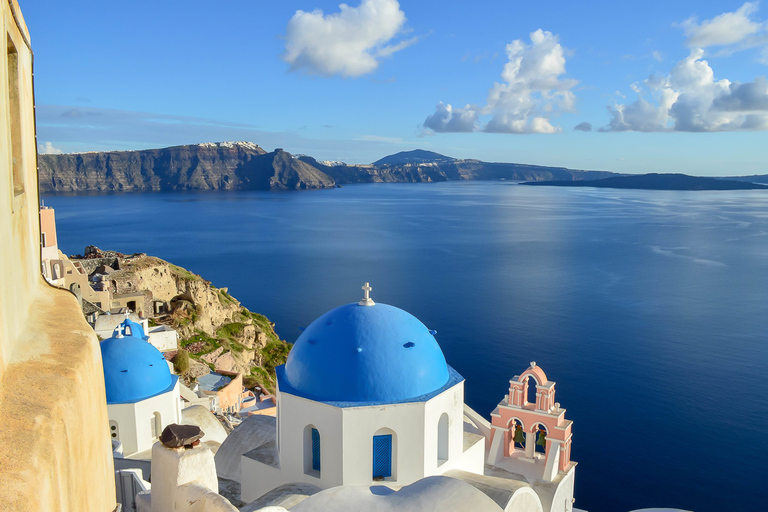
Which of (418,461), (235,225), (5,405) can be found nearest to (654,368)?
(418,461)

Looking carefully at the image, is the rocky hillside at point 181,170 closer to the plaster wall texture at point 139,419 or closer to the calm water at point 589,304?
the calm water at point 589,304

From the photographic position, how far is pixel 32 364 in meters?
2.50

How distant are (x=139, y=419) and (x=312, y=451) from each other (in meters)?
5.43

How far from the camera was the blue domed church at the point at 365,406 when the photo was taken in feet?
29.8

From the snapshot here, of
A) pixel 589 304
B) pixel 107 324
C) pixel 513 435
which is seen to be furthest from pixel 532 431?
pixel 589 304

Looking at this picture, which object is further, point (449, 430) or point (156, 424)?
point (156, 424)

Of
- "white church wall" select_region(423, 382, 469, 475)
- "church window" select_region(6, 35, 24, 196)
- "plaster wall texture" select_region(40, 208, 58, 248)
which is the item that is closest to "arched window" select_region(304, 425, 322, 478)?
"white church wall" select_region(423, 382, 469, 475)

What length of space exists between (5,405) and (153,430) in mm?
12536

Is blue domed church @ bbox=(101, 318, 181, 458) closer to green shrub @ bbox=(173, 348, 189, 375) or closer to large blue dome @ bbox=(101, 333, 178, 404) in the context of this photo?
large blue dome @ bbox=(101, 333, 178, 404)

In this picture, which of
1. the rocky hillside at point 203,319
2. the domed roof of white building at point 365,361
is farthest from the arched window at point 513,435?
the rocky hillside at point 203,319

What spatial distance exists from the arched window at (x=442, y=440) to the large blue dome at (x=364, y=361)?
68 cm

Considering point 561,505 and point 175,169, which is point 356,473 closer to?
point 561,505

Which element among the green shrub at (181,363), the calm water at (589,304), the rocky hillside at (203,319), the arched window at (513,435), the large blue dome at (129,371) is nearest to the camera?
the large blue dome at (129,371)

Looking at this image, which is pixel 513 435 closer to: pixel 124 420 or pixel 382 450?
pixel 382 450
